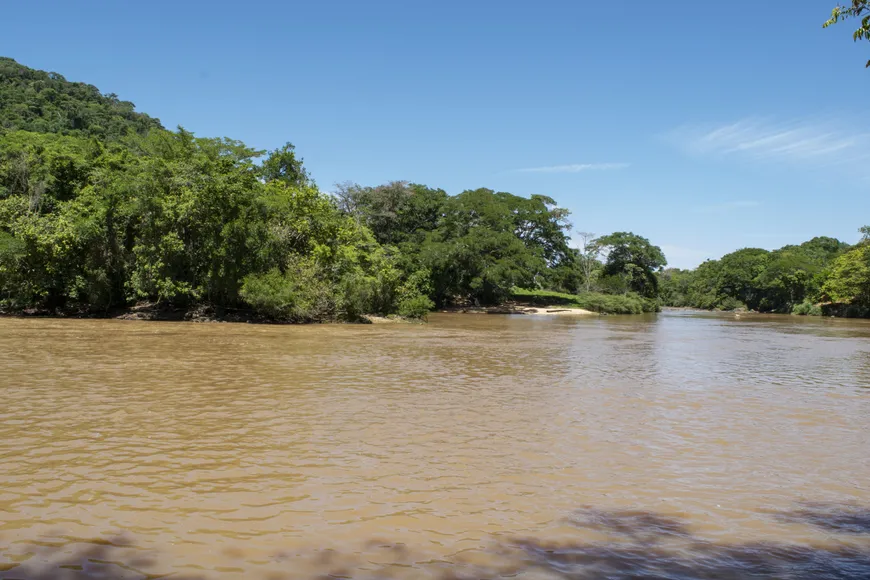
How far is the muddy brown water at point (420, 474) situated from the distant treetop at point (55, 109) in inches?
2177

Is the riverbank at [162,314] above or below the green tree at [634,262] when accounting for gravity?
below

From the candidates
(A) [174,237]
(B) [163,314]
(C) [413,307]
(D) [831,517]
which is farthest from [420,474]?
(C) [413,307]

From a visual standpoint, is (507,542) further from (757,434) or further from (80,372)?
(80,372)

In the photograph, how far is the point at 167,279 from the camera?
28.7 m

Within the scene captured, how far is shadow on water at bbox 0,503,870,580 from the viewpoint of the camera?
401 cm

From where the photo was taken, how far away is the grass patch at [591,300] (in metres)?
66.1

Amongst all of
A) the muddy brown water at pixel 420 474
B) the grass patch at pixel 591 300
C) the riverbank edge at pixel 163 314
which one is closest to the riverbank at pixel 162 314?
the riverbank edge at pixel 163 314

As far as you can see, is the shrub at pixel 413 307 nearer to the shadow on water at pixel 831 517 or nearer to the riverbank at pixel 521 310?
the riverbank at pixel 521 310

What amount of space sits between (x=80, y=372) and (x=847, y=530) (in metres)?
13.4

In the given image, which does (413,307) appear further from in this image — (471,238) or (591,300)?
(591,300)

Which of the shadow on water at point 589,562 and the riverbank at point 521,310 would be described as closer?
the shadow on water at point 589,562


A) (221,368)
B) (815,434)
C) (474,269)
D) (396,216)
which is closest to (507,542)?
(815,434)

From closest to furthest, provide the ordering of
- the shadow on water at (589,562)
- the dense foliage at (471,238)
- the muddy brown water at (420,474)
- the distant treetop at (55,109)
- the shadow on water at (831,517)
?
1. the shadow on water at (589,562)
2. the muddy brown water at (420,474)
3. the shadow on water at (831,517)
4. the dense foliage at (471,238)
5. the distant treetop at (55,109)

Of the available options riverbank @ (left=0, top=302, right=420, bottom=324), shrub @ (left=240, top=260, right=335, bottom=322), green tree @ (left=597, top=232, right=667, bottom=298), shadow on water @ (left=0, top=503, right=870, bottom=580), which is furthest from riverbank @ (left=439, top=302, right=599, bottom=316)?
shadow on water @ (left=0, top=503, right=870, bottom=580)
